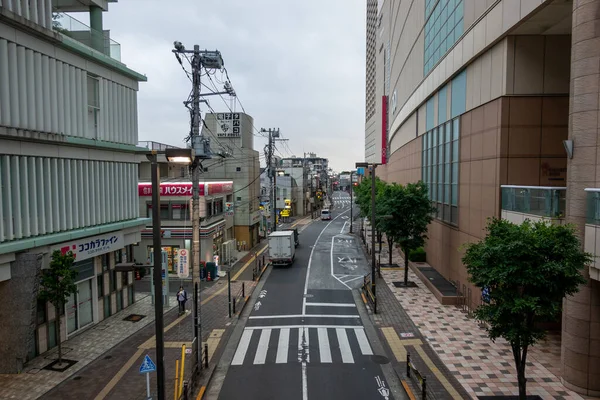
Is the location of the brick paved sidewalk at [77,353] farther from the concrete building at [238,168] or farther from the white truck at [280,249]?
the concrete building at [238,168]

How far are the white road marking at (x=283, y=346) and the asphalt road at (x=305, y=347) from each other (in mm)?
39

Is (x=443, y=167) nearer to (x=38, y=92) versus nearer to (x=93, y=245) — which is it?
(x=93, y=245)

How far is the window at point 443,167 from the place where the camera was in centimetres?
2619

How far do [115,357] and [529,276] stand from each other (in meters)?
15.4

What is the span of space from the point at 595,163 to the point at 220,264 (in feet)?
94.9

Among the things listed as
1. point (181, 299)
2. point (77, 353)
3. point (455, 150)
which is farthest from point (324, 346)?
point (455, 150)

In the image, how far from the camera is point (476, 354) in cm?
1645

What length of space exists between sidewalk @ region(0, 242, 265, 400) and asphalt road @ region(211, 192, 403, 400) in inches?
70.5

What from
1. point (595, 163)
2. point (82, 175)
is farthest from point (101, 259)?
point (595, 163)

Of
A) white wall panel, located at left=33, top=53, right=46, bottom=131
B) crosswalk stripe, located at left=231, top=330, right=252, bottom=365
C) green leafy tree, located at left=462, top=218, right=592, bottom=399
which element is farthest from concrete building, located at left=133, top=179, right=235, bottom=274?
green leafy tree, located at left=462, top=218, right=592, bottom=399

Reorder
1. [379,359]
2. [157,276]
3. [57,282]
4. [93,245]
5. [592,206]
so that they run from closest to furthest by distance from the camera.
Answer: [157,276]
[592,206]
[57,282]
[379,359]
[93,245]

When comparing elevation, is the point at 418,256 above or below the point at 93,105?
below

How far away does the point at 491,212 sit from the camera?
19906 millimetres

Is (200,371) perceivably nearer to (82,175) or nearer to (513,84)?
(82,175)
